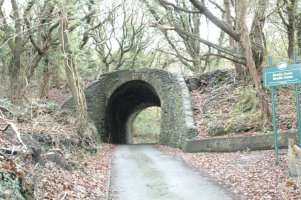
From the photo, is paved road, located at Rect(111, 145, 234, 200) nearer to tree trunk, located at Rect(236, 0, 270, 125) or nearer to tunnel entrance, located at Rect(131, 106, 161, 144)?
tree trunk, located at Rect(236, 0, 270, 125)

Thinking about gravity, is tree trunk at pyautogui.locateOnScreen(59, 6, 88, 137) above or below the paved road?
above

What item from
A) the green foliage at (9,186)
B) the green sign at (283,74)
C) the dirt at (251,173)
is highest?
the green sign at (283,74)

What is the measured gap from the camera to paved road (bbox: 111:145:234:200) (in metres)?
7.29

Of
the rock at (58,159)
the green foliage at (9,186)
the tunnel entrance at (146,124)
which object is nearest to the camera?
the green foliage at (9,186)

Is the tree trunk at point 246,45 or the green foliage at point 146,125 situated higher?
the tree trunk at point 246,45

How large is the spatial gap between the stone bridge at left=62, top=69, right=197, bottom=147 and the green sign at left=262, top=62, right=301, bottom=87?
5850 millimetres

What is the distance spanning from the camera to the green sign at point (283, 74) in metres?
8.74

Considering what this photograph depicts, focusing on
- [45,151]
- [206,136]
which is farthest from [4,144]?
[206,136]

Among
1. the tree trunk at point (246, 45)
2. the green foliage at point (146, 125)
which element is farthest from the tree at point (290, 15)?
the green foliage at point (146, 125)

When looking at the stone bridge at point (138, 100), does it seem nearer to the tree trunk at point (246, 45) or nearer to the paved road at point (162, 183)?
the tree trunk at point (246, 45)

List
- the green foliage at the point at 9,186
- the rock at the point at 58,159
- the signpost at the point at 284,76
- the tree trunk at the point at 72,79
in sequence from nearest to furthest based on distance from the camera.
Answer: the green foliage at the point at 9,186, the rock at the point at 58,159, the signpost at the point at 284,76, the tree trunk at the point at 72,79

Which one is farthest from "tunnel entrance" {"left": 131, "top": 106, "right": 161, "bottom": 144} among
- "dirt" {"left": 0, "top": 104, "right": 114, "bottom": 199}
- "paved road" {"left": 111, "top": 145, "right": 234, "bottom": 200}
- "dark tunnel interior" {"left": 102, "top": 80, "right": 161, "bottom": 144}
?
"paved road" {"left": 111, "top": 145, "right": 234, "bottom": 200}

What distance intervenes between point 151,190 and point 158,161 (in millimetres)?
4254

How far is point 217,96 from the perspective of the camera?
17406mm
